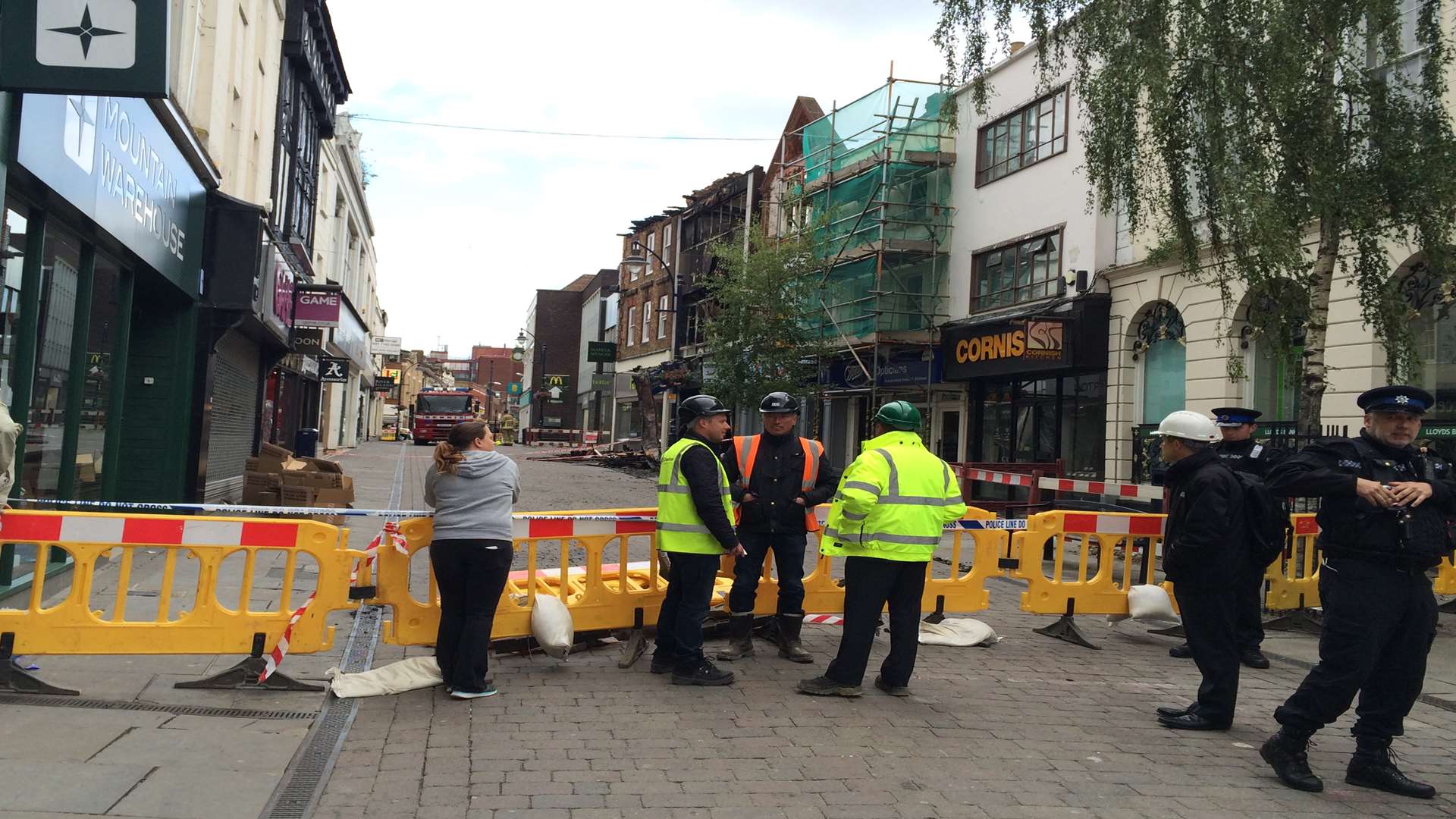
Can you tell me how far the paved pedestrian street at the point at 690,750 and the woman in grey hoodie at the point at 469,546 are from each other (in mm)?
259

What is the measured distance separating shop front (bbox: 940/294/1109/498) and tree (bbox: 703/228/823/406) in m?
4.01

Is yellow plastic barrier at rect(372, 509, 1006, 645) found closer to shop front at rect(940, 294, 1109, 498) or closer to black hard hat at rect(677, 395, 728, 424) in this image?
black hard hat at rect(677, 395, 728, 424)

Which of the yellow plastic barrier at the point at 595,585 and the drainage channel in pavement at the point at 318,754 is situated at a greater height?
the yellow plastic barrier at the point at 595,585

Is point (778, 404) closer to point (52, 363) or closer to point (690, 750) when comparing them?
point (690, 750)

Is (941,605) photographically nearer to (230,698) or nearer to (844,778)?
(844,778)

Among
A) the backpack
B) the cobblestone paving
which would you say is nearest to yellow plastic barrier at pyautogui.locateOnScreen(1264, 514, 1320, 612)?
the cobblestone paving

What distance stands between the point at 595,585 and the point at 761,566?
107 centimetres

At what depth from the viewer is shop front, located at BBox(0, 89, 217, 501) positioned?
7004mm

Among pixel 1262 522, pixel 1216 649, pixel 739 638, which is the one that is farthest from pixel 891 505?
pixel 1262 522

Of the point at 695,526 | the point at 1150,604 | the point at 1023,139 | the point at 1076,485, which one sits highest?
the point at 1023,139

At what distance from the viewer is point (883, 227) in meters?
24.6

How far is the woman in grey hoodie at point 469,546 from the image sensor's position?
222 inches

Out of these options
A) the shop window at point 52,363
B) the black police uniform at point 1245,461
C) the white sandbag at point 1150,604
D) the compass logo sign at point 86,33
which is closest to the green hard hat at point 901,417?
the black police uniform at point 1245,461

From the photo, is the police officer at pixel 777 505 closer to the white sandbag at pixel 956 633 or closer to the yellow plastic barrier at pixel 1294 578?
the white sandbag at pixel 956 633
